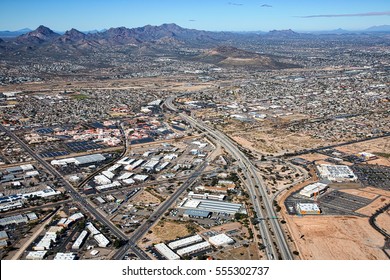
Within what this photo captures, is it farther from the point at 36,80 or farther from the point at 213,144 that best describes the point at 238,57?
the point at 213,144

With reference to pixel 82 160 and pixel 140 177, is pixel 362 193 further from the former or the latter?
pixel 82 160

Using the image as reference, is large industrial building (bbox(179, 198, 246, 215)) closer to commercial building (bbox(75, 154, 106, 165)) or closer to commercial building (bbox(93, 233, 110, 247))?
commercial building (bbox(93, 233, 110, 247))

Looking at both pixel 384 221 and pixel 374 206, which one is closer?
pixel 384 221

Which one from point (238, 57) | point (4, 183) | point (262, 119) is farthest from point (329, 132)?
point (238, 57)

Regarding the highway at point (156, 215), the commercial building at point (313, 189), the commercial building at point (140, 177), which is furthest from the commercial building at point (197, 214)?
the commercial building at point (313, 189)

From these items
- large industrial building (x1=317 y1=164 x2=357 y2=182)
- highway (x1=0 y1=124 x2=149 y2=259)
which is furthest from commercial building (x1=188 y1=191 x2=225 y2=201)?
large industrial building (x1=317 y1=164 x2=357 y2=182)

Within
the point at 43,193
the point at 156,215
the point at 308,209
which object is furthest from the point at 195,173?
the point at 43,193
